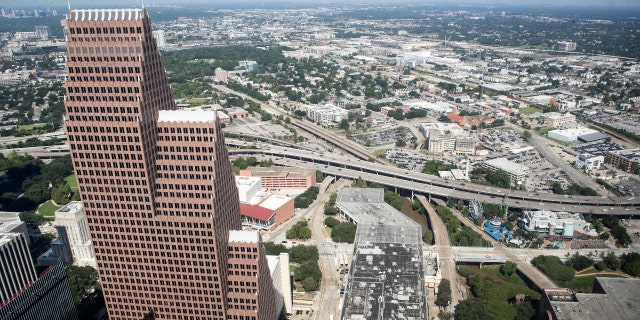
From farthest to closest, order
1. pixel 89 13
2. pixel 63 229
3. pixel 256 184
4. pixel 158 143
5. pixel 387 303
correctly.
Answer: pixel 256 184
pixel 63 229
pixel 387 303
pixel 158 143
pixel 89 13

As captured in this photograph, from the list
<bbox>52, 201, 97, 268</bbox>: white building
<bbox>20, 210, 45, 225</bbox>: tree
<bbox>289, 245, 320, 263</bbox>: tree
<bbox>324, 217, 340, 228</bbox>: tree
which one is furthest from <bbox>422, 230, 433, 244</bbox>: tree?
<bbox>20, 210, 45, 225</bbox>: tree

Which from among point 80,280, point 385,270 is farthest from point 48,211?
point 385,270

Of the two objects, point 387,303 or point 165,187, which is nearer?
point 165,187

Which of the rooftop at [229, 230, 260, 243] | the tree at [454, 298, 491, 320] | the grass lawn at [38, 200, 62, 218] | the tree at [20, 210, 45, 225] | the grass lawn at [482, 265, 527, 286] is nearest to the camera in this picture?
the rooftop at [229, 230, 260, 243]

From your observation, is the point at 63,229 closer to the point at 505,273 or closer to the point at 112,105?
the point at 112,105

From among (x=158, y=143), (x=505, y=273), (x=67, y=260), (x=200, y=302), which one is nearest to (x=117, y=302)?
(x=200, y=302)

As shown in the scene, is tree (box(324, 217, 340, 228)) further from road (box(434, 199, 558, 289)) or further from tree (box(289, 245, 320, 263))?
road (box(434, 199, 558, 289))

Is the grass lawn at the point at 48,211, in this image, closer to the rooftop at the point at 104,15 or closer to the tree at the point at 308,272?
the tree at the point at 308,272
